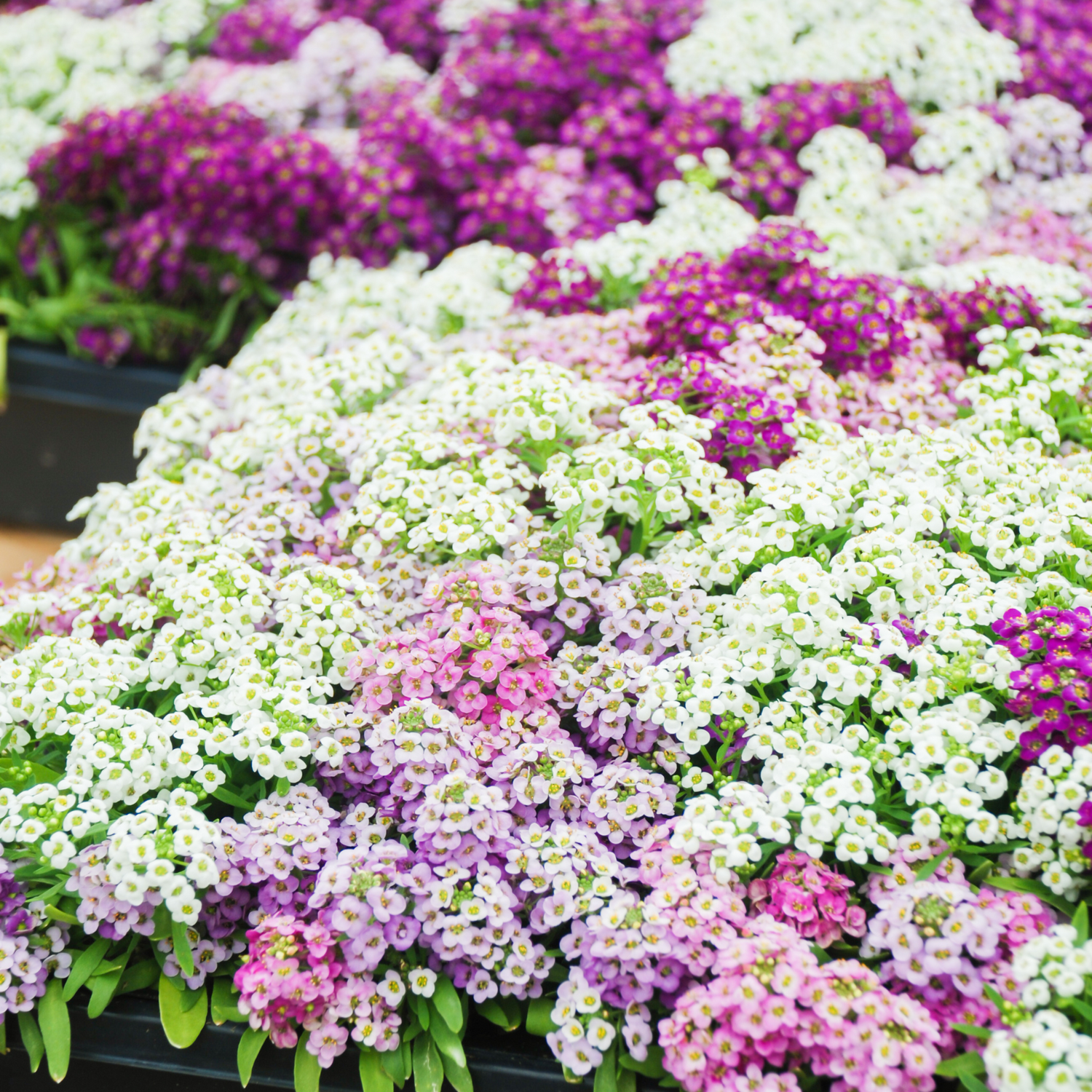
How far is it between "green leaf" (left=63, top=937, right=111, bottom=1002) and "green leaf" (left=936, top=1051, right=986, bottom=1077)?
157 cm

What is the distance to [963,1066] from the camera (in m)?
1.72

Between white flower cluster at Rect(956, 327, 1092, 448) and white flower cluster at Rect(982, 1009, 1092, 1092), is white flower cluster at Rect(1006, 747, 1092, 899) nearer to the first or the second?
white flower cluster at Rect(982, 1009, 1092, 1092)

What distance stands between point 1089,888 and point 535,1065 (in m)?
1.09

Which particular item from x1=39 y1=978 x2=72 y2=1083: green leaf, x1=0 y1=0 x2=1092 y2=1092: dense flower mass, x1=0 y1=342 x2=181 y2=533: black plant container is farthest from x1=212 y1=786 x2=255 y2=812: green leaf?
x1=0 y1=342 x2=181 y2=533: black plant container

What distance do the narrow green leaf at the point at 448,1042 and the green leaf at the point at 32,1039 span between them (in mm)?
765

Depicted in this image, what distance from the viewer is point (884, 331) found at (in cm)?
303

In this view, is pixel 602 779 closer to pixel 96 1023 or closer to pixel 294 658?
pixel 294 658

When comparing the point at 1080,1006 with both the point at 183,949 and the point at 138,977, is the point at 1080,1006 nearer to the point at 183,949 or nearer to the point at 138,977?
the point at 183,949

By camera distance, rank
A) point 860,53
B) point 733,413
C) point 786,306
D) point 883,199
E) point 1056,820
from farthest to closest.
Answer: point 860,53
point 883,199
point 786,306
point 733,413
point 1056,820

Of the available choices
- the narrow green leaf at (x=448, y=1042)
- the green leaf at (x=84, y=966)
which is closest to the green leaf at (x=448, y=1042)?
the narrow green leaf at (x=448, y=1042)

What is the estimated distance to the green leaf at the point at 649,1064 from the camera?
1.87 meters

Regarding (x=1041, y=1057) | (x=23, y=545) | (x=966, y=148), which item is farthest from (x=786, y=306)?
(x=23, y=545)

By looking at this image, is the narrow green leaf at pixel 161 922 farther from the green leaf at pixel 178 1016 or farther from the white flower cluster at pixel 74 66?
the white flower cluster at pixel 74 66

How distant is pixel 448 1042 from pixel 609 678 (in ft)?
2.53
